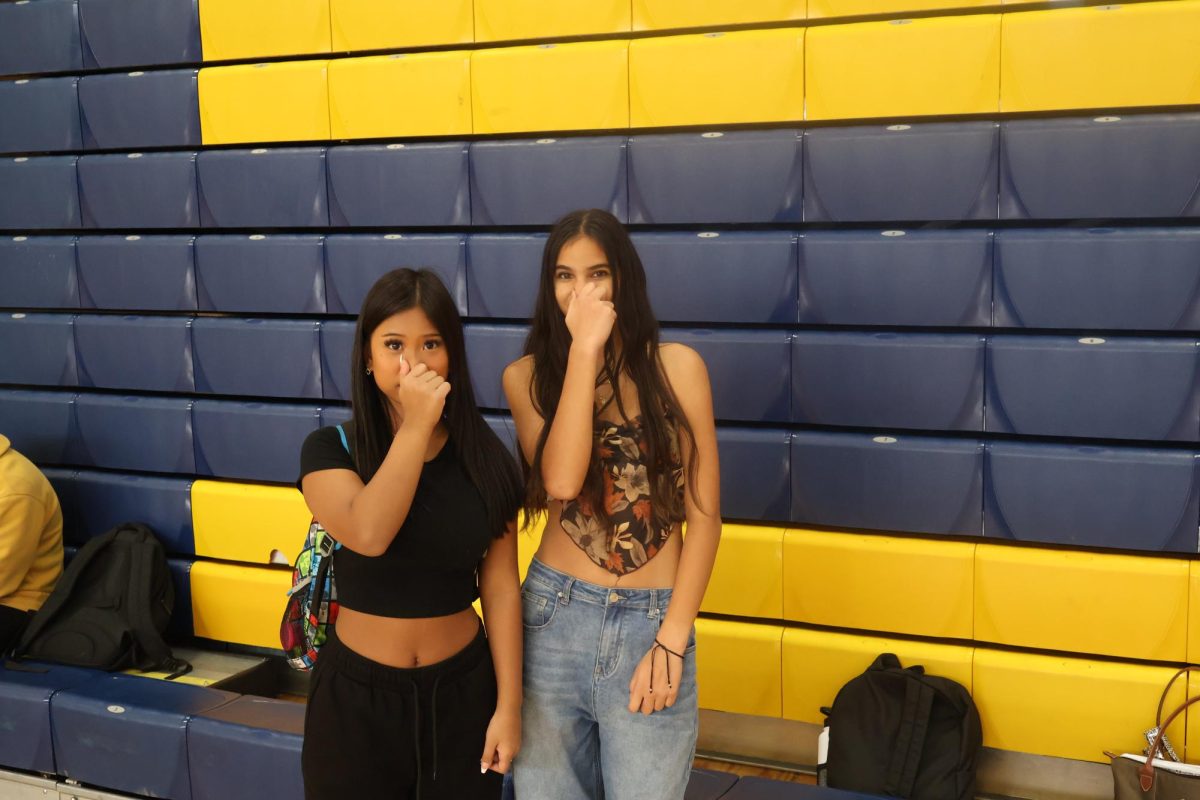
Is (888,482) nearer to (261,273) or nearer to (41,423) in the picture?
(261,273)

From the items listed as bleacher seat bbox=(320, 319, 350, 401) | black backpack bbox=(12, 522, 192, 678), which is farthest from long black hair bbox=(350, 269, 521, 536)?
black backpack bbox=(12, 522, 192, 678)

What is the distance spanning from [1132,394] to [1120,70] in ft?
2.57

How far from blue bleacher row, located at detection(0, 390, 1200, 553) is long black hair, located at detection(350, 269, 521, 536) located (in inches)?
54.2

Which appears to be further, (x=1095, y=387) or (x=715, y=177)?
(x=715, y=177)

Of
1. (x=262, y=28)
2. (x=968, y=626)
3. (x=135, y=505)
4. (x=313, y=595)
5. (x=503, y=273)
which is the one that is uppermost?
(x=262, y=28)

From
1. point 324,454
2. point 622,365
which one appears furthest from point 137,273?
point 622,365

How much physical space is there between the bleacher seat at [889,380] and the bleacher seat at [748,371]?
35 millimetres

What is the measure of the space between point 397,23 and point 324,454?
216 cm

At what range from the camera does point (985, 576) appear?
3066 mm

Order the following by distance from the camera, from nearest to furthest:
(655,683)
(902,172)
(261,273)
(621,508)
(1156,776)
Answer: (655,683) < (621,508) < (1156,776) < (902,172) < (261,273)

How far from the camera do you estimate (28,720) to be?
3604mm

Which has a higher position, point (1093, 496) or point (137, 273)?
point (137, 273)

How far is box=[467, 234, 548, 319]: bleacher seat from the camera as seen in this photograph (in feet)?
11.7

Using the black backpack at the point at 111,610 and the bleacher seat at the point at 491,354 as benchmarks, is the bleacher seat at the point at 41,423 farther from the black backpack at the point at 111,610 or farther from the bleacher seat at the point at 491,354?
the bleacher seat at the point at 491,354
